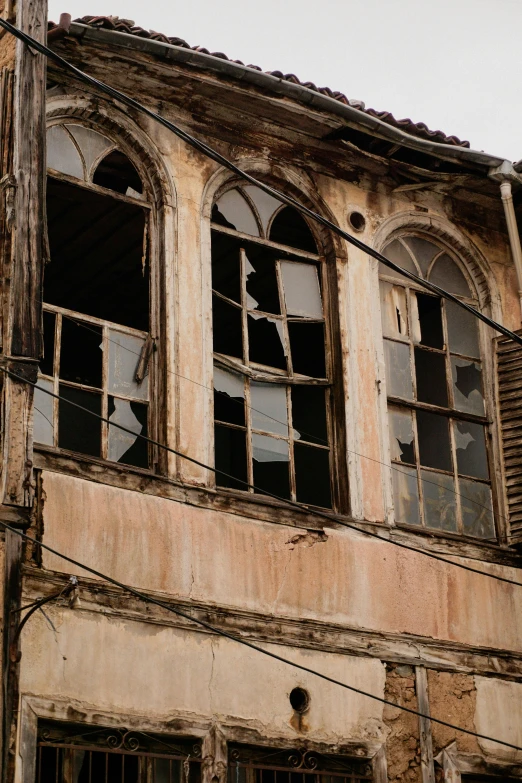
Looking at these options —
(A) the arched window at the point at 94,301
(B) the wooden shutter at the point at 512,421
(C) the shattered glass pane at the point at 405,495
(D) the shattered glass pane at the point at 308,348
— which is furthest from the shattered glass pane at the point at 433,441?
(A) the arched window at the point at 94,301

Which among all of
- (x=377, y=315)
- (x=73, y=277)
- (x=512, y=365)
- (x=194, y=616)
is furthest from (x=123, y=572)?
(x=512, y=365)

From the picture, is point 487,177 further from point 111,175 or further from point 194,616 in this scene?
point 194,616

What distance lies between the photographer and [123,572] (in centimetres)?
961

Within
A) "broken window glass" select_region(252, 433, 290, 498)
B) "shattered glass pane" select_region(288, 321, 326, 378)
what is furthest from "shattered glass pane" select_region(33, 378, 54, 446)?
"shattered glass pane" select_region(288, 321, 326, 378)

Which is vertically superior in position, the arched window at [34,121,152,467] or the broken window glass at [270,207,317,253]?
the broken window glass at [270,207,317,253]

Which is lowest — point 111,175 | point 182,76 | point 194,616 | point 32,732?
point 32,732

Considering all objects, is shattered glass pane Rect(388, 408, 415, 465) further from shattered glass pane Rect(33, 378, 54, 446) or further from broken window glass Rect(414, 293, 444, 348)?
shattered glass pane Rect(33, 378, 54, 446)

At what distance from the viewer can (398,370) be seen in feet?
39.2

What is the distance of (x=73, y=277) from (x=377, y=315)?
8.28ft

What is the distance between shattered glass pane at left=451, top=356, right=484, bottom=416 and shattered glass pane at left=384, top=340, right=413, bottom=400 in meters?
0.47

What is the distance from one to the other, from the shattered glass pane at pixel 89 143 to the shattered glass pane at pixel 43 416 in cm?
184

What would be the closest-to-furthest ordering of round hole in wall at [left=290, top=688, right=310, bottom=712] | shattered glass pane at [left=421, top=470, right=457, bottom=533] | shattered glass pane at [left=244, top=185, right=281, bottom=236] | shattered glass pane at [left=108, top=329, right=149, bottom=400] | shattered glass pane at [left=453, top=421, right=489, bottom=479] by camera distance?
round hole in wall at [left=290, top=688, right=310, bottom=712]
shattered glass pane at [left=108, top=329, right=149, bottom=400]
shattered glass pane at [left=421, top=470, right=457, bottom=533]
shattered glass pane at [left=244, top=185, right=281, bottom=236]
shattered glass pane at [left=453, top=421, right=489, bottom=479]

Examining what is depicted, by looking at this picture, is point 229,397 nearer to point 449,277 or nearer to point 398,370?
point 398,370

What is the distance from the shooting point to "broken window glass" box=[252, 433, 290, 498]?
1088 centimetres
